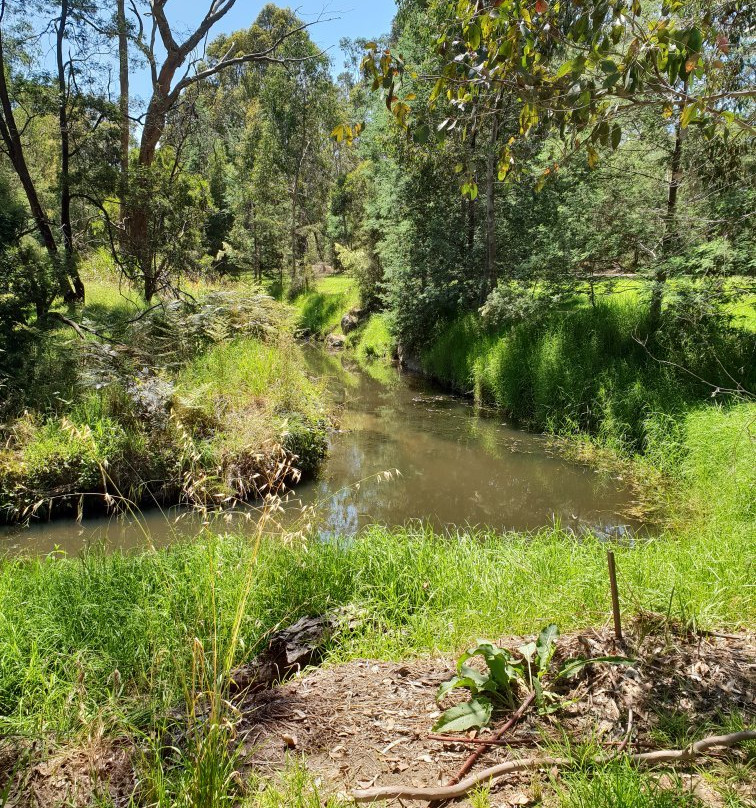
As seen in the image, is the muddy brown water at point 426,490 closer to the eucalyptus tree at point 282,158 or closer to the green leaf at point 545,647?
the green leaf at point 545,647

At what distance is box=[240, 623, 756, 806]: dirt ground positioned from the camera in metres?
2.03

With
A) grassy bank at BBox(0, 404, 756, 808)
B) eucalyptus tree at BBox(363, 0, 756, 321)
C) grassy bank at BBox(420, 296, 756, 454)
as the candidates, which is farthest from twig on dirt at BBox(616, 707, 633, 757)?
grassy bank at BBox(420, 296, 756, 454)

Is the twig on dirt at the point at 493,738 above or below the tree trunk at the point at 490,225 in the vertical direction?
below

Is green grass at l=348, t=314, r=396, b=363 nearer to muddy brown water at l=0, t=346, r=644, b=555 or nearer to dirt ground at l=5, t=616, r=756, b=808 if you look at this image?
→ muddy brown water at l=0, t=346, r=644, b=555

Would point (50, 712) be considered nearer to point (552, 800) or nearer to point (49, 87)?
point (552, 800)

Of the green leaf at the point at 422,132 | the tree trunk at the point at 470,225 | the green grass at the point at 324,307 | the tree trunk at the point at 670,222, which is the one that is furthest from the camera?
the green grass at the point at 324,307

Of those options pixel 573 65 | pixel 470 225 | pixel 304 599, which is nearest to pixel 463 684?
pixel 304 599

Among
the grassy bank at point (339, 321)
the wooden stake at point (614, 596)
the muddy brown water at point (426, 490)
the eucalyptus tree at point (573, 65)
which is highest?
the eucalyptus tree at point (573, 65)

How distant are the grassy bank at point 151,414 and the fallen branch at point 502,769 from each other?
3.78 m

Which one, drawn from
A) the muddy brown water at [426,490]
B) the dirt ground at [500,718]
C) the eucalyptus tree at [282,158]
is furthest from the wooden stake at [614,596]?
the eucalyptus tree at [282,158]

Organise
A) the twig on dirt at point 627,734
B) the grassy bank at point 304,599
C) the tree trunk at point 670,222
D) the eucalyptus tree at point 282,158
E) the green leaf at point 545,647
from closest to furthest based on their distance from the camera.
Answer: the twig on dirt at point 627,734 → the green leaf at point 545,647 → the grassy bank at point 304,599 → the tree trunk at point 670,222 → the eucalyptus tree at point 282,158

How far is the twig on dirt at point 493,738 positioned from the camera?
1.90 meters

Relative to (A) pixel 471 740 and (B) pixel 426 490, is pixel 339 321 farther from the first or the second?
(A) pixel 471 740

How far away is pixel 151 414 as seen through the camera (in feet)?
24.5
